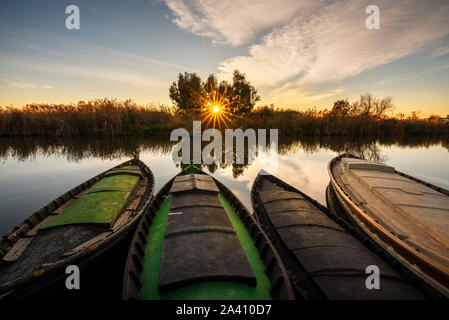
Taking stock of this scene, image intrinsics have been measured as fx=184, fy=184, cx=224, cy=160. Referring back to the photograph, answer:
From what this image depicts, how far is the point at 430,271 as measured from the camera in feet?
17.0

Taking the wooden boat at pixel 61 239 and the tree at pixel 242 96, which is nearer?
the wooden boat at pixel 61 239

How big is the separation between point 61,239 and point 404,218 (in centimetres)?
1257

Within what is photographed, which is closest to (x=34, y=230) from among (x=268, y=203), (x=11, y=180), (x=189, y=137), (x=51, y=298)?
(x=51, y=298)

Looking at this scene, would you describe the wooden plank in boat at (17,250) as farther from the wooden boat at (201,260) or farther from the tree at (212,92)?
the tree at (212,92)

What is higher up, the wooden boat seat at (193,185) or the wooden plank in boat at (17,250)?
the wooden boat seat at (193,185)

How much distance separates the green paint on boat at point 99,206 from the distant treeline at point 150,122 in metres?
39.6

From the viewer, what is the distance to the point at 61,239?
19.7 ft

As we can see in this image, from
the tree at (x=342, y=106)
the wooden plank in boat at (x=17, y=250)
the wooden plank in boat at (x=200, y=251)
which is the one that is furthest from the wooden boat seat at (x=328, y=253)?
the tree at (x=342, y=106)

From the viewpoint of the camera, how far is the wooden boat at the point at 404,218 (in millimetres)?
5262

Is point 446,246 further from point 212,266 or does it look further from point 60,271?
point 60,271

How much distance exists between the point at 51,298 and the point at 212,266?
4.01 m

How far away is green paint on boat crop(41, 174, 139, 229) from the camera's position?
6.83m

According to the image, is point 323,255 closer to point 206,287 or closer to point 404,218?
point 206,287

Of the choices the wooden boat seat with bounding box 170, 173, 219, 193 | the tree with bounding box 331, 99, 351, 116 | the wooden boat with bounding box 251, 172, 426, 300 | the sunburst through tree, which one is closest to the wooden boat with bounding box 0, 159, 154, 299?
the wooden boat seat with bounding box 170, 173, 219, 193
